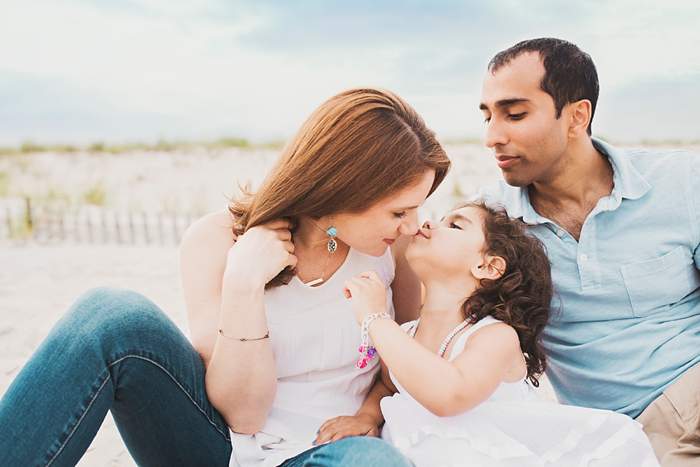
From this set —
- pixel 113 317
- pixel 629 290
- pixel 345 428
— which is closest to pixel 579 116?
pixel 629 290

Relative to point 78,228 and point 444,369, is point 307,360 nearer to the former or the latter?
point 444,369

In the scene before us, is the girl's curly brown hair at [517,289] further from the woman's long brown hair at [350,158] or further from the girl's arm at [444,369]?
the woman's long brown hair at [350,158]

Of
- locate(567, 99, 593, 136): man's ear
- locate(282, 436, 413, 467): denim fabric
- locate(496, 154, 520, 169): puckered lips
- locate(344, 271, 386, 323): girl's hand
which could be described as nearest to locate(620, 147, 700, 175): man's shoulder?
locate(567, 99, 593, 136): man's ear

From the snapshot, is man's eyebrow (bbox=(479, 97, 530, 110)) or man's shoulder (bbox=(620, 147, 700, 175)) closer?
man's shoulder (bbox=(620, 147, 700, 175))

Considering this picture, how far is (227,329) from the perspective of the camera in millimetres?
2320

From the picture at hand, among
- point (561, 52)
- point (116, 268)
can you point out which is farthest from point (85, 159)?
point (561, 52)

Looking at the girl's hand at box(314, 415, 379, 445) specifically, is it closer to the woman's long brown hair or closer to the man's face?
the woman's long brown hair

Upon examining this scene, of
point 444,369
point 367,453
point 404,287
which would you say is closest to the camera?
point 367,453

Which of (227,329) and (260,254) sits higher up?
(260,254)

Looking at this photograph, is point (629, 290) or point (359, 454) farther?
point (629, 290)

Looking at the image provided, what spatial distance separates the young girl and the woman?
0.47 feet

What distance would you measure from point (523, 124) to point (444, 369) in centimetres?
137

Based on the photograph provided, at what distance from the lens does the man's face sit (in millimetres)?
3068

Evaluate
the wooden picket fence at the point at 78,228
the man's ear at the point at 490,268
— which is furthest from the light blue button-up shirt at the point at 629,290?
the wooden picket fence at the point at 78,228
